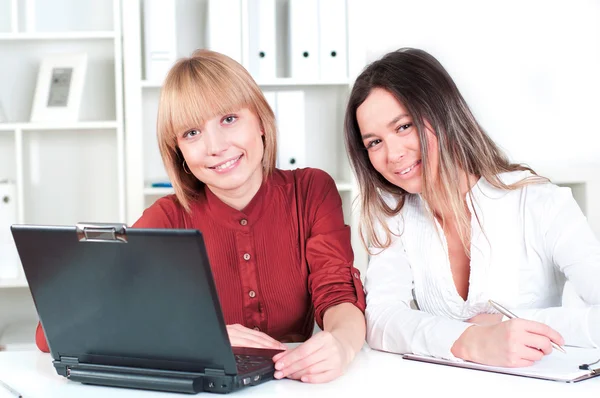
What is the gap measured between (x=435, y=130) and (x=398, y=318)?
413 millimetres

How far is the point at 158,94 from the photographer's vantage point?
281 cm

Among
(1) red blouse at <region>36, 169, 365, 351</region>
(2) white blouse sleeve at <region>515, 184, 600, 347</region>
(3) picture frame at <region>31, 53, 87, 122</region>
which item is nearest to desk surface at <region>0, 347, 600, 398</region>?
(2) white blouse sleeve at <region>515, 184, 600, 347</region>

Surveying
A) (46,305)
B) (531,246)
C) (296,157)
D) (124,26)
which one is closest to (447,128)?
(531,246)

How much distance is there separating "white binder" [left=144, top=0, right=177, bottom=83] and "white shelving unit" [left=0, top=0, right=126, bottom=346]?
0.99ft

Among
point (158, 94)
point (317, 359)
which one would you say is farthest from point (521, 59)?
point (317, 359)

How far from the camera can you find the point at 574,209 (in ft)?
5.20

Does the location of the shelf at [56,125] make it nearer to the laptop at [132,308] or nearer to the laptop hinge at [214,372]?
the laptop at [132,308]

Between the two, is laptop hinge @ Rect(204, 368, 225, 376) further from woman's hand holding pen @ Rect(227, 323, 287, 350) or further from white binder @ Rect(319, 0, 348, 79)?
white binder @ Rect(319, 0, 348, 79)

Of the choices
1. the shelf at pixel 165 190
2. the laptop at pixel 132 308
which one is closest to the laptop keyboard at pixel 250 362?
the laptop at pixel 132 308

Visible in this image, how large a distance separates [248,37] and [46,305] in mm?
1629

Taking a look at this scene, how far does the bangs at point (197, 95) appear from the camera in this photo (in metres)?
1.57

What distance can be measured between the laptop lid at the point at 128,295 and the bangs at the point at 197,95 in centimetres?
56

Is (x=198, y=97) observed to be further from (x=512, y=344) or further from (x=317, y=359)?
(x=512, y=344)

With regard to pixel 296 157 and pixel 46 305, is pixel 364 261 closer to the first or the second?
pixel 296 157
